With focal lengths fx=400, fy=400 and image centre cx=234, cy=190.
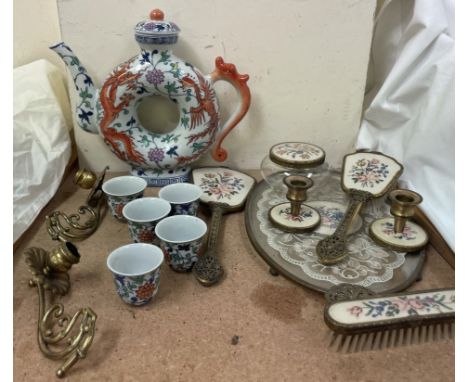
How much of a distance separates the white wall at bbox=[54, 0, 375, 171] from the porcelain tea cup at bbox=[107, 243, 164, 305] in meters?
0.37

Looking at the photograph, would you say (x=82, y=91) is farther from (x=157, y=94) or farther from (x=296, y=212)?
(x=296, y=212)

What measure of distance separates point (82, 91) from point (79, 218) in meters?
0.23

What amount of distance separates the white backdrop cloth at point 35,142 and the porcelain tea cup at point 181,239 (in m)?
0.23

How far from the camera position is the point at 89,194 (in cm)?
76

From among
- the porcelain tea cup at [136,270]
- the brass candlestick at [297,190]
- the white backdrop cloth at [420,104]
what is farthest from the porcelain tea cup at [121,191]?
the white backdrop cloth at [420,104]

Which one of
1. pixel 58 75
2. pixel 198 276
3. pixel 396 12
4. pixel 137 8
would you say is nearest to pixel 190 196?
pixel 198 276

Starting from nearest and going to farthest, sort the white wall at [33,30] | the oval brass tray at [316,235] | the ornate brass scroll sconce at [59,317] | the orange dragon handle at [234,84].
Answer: the ornate brass scroll sconce at [59,317], the oval brass tray at [316,235], the orange dragon handle at [234,84], the white wall at [33,30]

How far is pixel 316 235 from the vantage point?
65cm

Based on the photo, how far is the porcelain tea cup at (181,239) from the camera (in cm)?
56

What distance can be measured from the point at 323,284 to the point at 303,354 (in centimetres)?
11

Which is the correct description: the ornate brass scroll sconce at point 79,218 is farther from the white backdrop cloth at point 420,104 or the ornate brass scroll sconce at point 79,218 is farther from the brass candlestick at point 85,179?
the white backdrop cloth at point 420,104

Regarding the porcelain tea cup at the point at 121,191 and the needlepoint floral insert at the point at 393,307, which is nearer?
the needlepoint floral insert at the point at 393,307

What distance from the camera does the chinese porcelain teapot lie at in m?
0.70

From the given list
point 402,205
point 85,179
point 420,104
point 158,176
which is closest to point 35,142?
point 85,179
